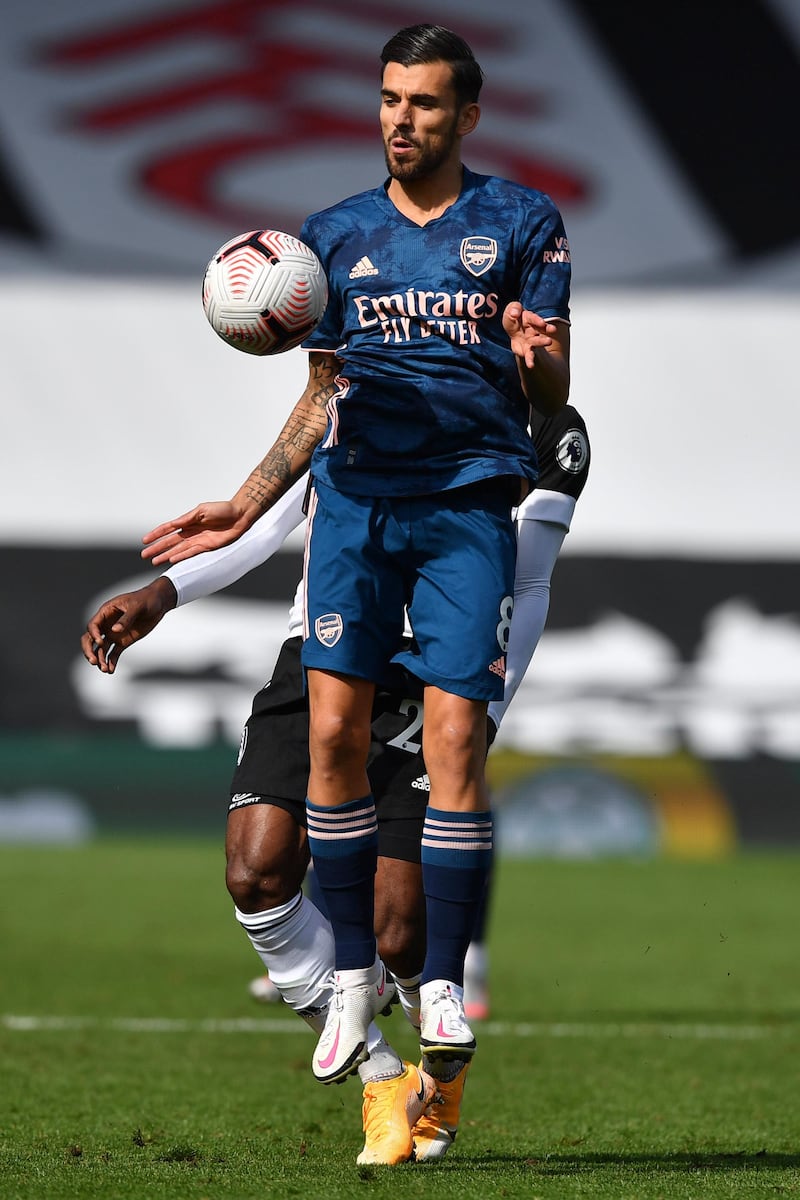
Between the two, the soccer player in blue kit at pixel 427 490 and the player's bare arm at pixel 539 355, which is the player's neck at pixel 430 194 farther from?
the player's bare arm at pixel 539 355

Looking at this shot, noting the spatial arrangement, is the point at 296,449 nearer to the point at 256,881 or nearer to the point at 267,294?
the point at 267,294

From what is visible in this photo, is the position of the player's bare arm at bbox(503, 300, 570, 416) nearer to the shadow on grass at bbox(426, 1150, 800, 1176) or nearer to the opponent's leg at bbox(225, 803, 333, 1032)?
the opponent's leg at bbox(225, 803, 333, 1032)

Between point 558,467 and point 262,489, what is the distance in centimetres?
108

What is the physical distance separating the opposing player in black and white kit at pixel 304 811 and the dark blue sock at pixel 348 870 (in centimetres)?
33

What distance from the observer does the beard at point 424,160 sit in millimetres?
4148

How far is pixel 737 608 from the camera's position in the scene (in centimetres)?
1566

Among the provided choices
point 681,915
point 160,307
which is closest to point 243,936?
point 681,915

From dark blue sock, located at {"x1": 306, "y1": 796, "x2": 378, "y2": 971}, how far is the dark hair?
5.55ft

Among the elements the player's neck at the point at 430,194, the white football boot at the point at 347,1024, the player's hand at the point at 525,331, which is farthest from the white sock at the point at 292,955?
the player's neck at the point at 430,194

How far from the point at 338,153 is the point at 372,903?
46.9 feet

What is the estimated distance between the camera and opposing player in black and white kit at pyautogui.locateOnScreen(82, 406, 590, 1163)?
14.1ft

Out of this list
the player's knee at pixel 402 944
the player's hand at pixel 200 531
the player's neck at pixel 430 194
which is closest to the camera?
the player's neck at pixel 430 194

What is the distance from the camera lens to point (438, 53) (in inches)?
162

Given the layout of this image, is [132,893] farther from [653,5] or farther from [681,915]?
[653,5]
